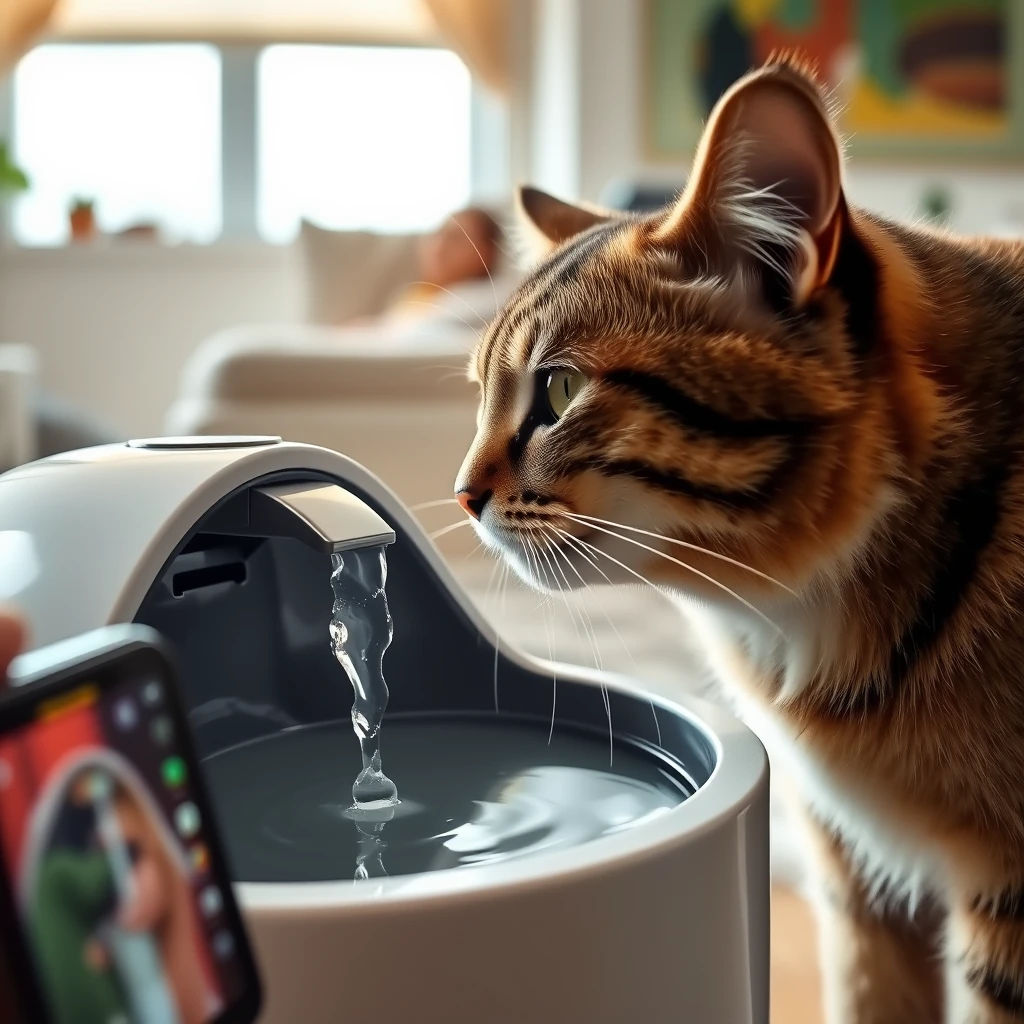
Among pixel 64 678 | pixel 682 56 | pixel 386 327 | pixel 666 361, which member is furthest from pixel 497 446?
pixel 682 56

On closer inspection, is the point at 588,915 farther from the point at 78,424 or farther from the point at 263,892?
the point at 78,424

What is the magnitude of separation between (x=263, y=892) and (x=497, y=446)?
0.34 metres

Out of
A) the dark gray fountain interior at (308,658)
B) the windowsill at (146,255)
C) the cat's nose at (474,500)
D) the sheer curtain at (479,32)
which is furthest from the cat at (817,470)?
the sheer curtain at (479,32)

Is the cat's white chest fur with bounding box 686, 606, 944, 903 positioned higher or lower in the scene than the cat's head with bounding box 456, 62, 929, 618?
lower

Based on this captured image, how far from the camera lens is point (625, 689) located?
2.75 feet

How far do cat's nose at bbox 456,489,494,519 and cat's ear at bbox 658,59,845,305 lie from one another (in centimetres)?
21

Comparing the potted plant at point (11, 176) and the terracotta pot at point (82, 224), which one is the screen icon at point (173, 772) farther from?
the terracotta pot at point (82, 224)

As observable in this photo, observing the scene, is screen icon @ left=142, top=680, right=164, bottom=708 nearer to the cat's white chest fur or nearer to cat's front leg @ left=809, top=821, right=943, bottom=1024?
the cat's white chest fur

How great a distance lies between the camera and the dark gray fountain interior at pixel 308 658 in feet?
2.69

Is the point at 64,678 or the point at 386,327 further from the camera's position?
the point at 386,327

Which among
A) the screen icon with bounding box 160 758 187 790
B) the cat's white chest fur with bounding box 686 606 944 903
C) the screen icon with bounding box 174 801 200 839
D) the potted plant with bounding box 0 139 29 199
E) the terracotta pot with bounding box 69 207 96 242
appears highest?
the screen icon with bounding box 160 758 187 790

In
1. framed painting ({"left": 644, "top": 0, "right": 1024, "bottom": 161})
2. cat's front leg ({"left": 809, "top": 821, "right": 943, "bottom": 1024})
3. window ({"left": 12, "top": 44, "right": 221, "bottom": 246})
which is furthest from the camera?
window ({"left": 12, "top": 44, "right": 221, "bottom": 246})

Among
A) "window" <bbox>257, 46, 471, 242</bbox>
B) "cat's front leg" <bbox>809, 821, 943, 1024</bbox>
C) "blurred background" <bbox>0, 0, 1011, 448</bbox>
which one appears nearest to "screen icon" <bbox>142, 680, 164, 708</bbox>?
"cat's front leg" <bbox>809, 821, 943, 1024</bbox>

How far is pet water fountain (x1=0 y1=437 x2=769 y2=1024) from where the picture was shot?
51 cm
